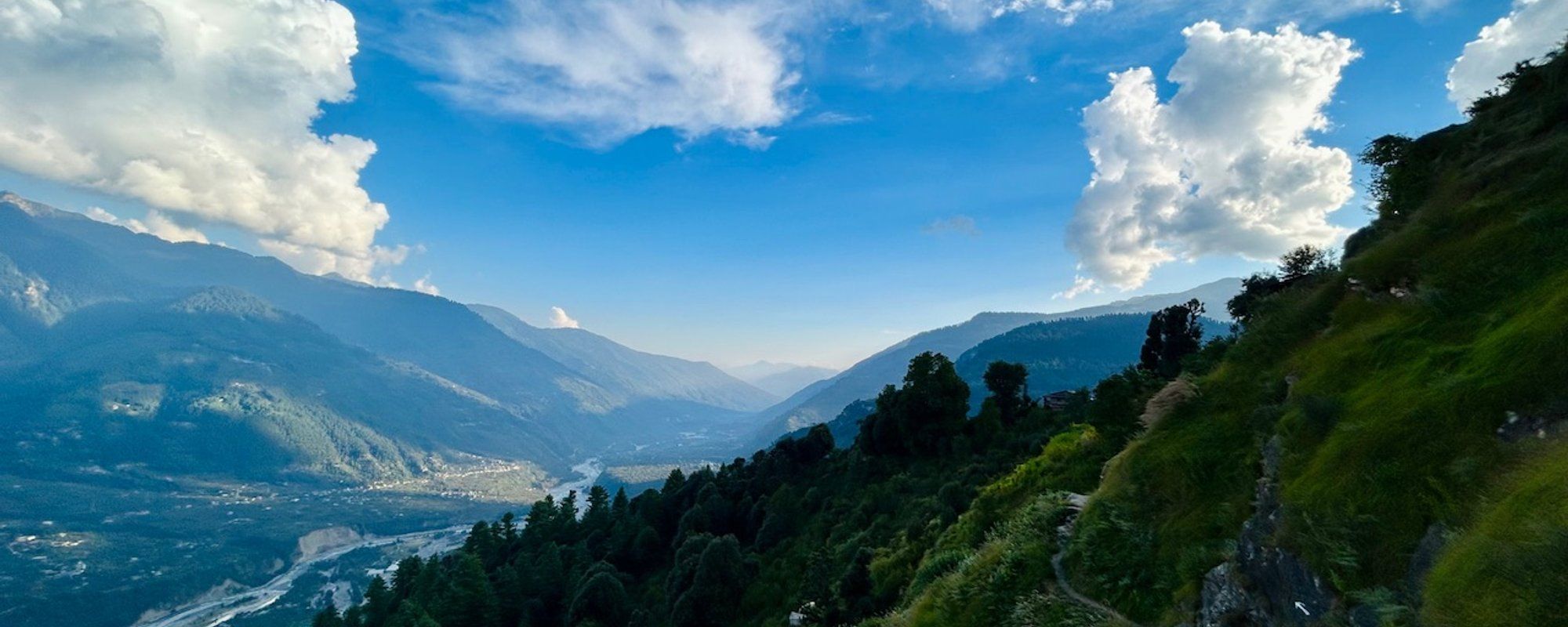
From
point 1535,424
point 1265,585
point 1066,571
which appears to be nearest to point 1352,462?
point 1535,424

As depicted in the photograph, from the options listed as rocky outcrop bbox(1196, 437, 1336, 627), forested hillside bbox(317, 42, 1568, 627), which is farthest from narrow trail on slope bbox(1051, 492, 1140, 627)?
rocky outcrop bbox(1196, 437, 1336, 627)

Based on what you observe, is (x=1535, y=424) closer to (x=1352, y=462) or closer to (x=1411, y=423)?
(x=1411, y=423)

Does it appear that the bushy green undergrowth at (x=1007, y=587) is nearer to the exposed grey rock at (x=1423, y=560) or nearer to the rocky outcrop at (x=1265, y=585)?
the rocky outcrop at (x=1265, y=585)

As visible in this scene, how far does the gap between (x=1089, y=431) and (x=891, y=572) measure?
33.0ft

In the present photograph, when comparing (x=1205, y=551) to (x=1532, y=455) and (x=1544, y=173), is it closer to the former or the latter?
(x=1532, y=455)

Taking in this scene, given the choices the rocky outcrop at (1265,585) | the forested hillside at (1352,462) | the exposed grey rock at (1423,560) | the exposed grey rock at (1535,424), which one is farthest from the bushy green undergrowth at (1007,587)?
the exposed grey rock at (1535,424)

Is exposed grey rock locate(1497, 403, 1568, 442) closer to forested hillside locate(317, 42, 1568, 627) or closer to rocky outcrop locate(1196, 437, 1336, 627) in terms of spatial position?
forested hillside locate(317, 42, 1568, 627)

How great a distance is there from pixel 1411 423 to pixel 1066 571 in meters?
6.78

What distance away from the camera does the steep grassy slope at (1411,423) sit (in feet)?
21.7

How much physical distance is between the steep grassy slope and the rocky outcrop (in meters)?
0.26

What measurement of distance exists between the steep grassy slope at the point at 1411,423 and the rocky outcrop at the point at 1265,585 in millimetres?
255

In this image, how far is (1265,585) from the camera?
8.87m

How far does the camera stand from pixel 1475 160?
1598cm

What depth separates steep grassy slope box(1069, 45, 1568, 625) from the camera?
6.62 metres
